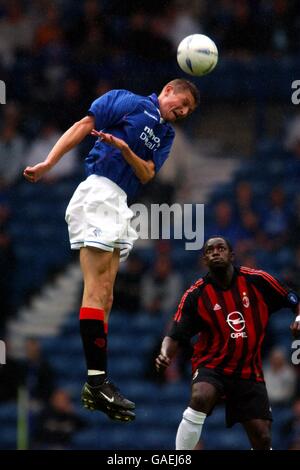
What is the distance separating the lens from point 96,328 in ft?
29.8

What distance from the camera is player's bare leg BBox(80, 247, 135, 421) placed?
29.6ft

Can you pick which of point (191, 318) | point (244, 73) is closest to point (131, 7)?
point (244, 73)

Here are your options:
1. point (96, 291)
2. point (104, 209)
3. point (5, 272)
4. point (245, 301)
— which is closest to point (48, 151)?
point (5, 272)

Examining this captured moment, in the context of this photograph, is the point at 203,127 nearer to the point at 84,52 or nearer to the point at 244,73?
the point at 244,73

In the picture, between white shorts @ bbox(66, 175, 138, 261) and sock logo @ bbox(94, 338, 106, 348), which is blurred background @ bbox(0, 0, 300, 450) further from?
white shorts @ bbox(66, 175, 138, 261)

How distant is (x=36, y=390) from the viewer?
49.7 feet

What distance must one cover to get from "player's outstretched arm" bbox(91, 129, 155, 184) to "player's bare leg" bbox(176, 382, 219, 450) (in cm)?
174

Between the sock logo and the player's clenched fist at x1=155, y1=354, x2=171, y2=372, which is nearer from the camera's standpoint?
the sock logo

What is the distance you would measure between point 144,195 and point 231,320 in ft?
18.5

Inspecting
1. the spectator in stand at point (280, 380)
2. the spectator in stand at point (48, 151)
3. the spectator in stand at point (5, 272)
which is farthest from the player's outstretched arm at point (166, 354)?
the spectator in stand at point (48, 151)

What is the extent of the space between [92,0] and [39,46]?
99 centimetres

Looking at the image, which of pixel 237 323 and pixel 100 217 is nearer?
pixel 100 217

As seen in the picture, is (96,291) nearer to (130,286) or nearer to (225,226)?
(130,286)

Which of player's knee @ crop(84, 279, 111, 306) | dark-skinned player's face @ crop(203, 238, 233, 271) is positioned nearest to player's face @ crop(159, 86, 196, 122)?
dark-skinned player's face @ crop(203, 238, 233, 271)
